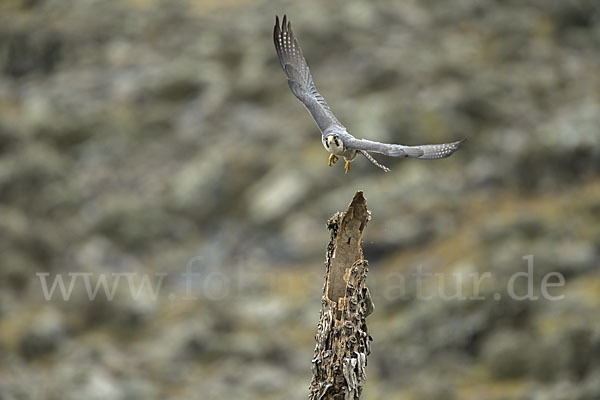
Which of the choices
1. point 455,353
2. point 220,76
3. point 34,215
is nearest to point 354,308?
point 455,353

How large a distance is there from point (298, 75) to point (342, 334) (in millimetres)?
4984

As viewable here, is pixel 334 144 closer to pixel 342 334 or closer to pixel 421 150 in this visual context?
pixel 421 150

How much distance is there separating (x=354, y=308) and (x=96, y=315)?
26.0 metres

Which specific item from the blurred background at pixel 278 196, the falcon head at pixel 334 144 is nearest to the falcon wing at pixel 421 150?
the falcon head at pixel 334 144

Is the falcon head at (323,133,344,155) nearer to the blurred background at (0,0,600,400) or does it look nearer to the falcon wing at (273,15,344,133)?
the falcon wing at (273,15,344,133)

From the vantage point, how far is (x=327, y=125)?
1251cm

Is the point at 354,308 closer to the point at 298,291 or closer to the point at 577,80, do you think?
the point at 298,291

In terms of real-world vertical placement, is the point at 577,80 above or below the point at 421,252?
above

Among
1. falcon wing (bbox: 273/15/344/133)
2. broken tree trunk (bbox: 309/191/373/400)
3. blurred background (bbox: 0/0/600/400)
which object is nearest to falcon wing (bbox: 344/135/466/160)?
broken tree trunk (bbox: 309/191/373/400)

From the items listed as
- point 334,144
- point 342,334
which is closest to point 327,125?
point 334,144

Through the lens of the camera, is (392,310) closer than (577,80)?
Yes

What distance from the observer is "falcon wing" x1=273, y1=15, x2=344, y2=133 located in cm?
1275

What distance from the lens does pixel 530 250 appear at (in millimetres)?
30438

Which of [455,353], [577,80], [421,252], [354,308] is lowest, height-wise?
[354,308]
